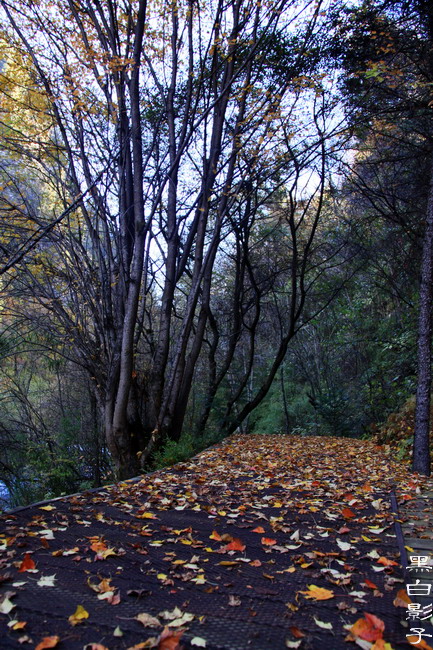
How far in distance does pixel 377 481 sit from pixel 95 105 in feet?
23.2

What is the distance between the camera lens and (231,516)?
360 cm

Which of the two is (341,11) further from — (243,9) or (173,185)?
(173,185)

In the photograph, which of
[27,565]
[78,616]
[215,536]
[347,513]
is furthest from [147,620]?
[347,513]

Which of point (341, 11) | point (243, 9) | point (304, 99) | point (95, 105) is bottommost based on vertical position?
point (95, 105)

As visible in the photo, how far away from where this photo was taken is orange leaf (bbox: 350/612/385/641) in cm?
180

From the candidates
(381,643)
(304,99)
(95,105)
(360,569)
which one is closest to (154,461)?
(360,569)

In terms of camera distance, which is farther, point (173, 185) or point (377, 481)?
point (173, 185)

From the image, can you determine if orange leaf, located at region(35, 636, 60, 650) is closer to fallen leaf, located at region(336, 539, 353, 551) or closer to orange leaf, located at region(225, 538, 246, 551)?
orange leaf, located at region(225, 538, 246, 551)

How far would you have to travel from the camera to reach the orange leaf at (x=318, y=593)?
7.03ft

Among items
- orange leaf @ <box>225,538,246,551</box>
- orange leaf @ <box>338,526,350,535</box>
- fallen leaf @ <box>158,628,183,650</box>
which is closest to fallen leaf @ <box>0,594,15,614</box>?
fallen leaf @ <box>158,628,183,650</box>

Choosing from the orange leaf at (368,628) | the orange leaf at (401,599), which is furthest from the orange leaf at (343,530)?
the orange leaf at (368,628)

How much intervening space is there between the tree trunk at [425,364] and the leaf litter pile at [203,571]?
164 cm

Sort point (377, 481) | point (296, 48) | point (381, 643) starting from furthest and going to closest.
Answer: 1. point (296, 48)
2. point (377, 481)
3. point (381, 643)

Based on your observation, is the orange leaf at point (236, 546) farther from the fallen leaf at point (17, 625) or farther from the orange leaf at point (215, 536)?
the fallen leaf at point (17, 625)
